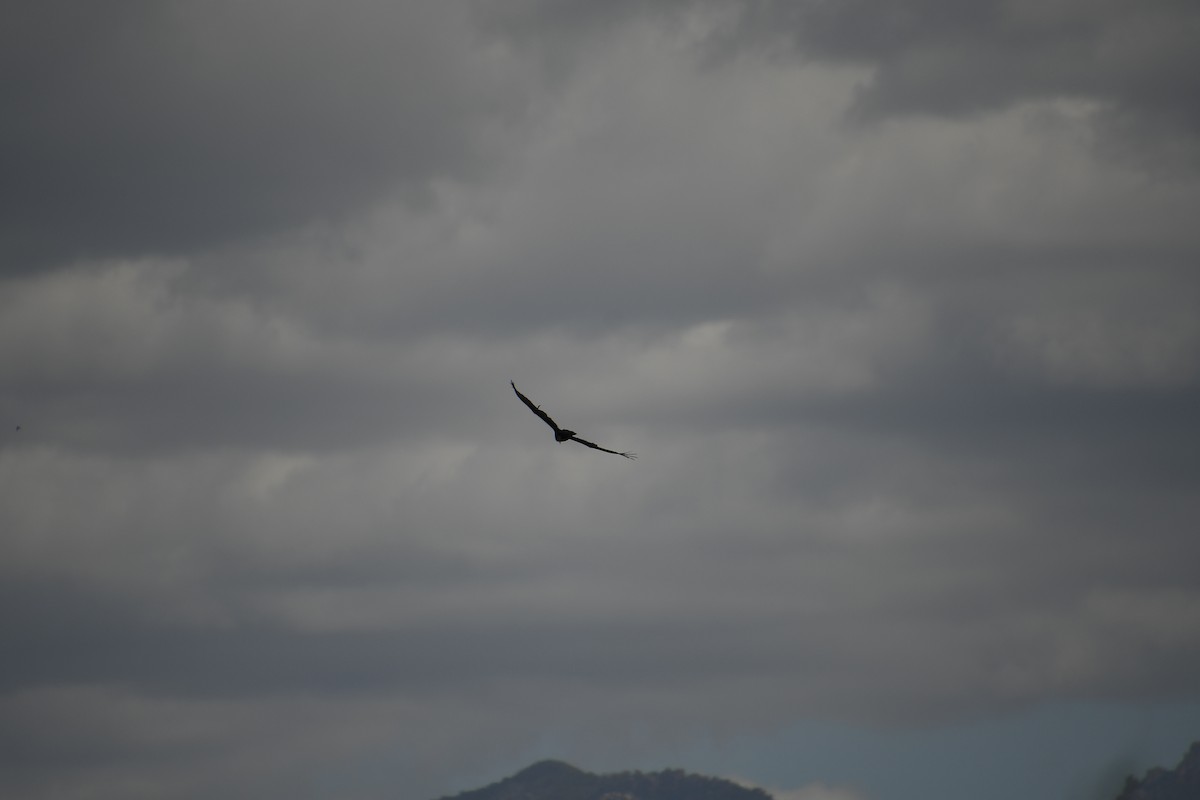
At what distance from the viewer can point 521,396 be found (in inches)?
3676

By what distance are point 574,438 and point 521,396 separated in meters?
7.85

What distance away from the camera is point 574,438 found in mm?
100438

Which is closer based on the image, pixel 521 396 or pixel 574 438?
pixel 521 396
